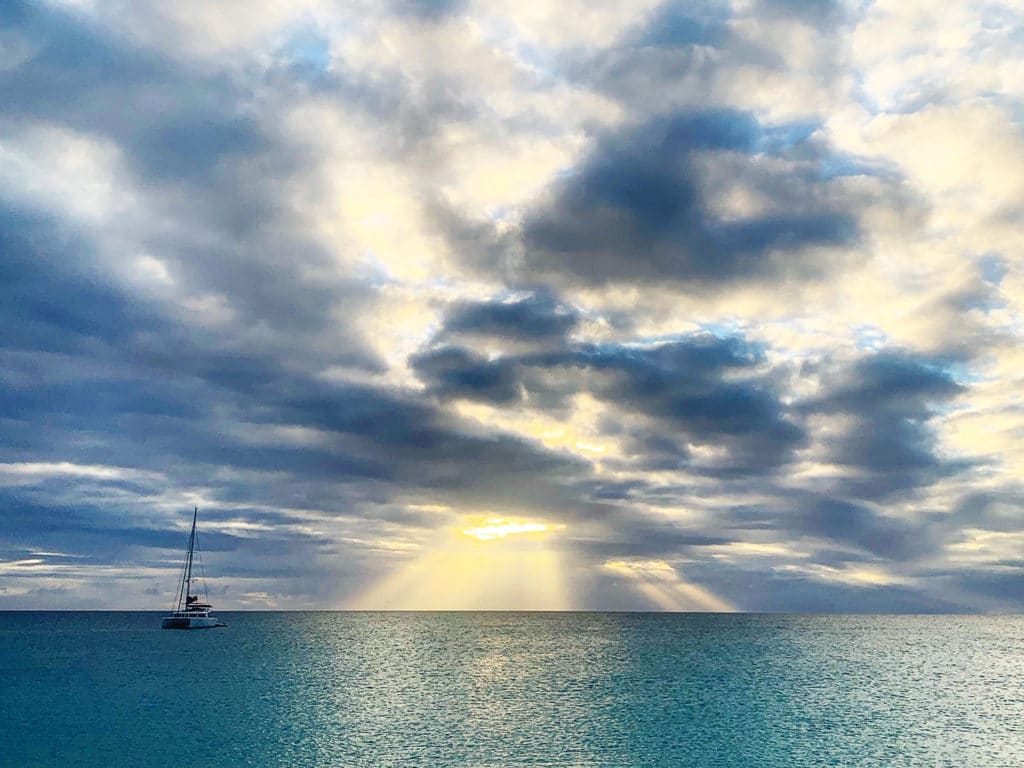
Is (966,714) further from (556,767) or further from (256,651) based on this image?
(256,651)

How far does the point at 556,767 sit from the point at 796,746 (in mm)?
26498

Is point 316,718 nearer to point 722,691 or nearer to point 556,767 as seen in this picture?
point 556,767

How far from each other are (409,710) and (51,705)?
4400 cm

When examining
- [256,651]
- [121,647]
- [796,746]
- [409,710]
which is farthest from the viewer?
[121,647]

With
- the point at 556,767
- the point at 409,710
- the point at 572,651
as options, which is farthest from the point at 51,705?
the point at 572,651

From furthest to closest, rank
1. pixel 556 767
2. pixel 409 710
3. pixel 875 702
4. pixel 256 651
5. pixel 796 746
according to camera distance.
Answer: pixel 256 651, pixel 875 702, pixel 409 710, pixel 796 746, pixel 556 767

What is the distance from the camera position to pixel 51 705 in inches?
3784

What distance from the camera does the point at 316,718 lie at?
284ft

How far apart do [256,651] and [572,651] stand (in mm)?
75991

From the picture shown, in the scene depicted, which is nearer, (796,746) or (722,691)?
(796,746)

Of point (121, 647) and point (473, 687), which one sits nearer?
point (473, 687)

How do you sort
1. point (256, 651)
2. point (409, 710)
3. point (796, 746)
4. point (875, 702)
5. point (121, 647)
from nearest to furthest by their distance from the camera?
point (796, 746)
point (409, 710)
point (875, 702)
point (256, 651)
point (121, 647)

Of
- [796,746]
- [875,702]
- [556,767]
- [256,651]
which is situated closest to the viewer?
[556,767]

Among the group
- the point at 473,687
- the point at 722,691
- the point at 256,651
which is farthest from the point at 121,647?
the point at 722,691
